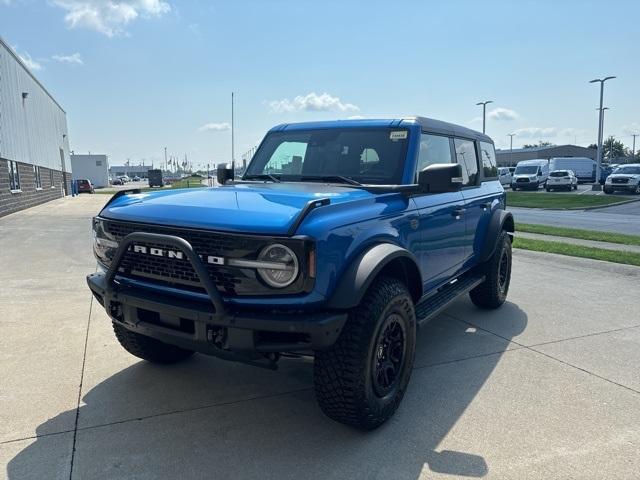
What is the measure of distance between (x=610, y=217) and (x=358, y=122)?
17642 millimetres

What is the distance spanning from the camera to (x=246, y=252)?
2.62 meters

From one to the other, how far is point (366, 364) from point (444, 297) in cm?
169

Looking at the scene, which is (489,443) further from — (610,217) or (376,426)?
(610,217)

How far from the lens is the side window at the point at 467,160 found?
481 cm

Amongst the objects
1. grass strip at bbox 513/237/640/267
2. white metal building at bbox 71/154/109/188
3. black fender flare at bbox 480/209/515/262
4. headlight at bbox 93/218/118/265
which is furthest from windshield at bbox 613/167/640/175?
white metal building at bbox 71/154/109/188

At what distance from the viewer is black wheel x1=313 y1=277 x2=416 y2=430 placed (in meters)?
2.75

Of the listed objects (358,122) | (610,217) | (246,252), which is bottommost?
(610,217)

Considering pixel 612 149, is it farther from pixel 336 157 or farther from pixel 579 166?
pixel 336 157

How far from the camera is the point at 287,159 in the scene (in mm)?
4367

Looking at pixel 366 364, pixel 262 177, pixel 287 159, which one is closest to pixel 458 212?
pixel 287 159

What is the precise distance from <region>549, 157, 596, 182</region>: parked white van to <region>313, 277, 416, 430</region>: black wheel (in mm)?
44473

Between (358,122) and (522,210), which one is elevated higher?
(358,122)

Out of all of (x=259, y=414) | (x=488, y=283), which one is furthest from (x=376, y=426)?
(x=488, y=283)

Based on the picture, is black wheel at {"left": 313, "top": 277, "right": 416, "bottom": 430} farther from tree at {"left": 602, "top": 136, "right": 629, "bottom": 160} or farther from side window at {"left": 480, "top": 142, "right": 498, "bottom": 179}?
tree at {"left": 602, "top": 136, "right": 629, "bottom": 160}
